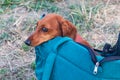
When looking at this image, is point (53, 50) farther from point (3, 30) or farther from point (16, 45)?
point (3, 30)

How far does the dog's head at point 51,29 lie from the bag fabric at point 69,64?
0.95 feet

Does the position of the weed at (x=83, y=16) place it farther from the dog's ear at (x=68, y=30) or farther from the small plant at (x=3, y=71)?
the dog's ear at (x=68, y=30)

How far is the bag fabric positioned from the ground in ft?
3.56

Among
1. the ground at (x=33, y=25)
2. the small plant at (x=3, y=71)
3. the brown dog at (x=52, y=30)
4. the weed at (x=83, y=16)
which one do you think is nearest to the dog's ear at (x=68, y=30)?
the brown dog at (x=52, y=30)

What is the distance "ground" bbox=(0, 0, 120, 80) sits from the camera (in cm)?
324

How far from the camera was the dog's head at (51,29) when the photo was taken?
7.78 feet

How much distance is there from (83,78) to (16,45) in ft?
5.66

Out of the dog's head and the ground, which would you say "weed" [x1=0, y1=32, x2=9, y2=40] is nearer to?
the ground

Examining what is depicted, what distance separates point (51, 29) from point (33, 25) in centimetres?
136

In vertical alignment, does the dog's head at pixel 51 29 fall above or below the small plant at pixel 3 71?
above

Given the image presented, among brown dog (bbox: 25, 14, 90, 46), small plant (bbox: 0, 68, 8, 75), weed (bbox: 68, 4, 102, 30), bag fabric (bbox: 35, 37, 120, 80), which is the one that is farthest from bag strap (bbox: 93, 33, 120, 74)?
weed (bbox: 68, 4, 102, 30)

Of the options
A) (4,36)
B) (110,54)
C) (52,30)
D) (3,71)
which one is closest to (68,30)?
(52,30)

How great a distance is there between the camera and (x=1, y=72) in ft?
10.2

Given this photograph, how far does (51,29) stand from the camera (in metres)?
2.42
